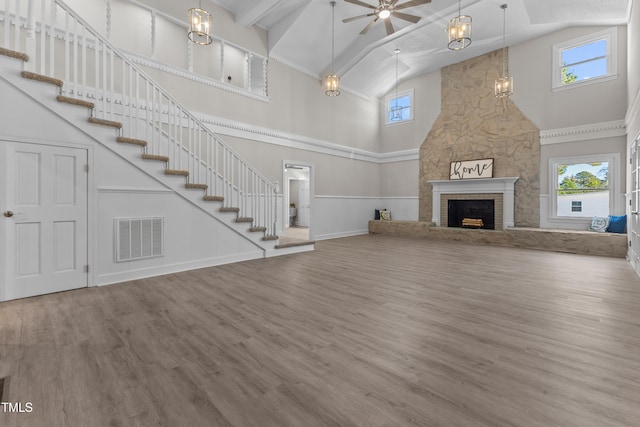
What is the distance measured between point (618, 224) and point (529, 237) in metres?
1.59

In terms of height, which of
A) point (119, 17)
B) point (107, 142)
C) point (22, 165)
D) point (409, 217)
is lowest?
point (409, 217)

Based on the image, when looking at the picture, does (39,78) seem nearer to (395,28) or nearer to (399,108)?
(395,28)

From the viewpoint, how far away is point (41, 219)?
3432mm

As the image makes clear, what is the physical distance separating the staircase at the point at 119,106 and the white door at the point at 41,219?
58 cm

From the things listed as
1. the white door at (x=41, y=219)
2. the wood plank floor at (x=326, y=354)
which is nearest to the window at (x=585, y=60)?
the wood plank floor at (x=326, y=354)

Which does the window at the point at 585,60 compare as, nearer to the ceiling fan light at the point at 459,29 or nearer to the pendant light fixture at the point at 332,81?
the ceiling fan light at the point at 459,29

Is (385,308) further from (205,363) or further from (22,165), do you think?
(22,165)

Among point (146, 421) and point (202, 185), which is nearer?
point (146, 421)

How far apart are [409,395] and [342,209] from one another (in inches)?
313

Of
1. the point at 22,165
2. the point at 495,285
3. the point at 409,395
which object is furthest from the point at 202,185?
the point at 495,285

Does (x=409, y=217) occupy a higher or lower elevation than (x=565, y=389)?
higher

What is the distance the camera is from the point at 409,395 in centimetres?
162

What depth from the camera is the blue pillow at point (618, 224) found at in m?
6.23

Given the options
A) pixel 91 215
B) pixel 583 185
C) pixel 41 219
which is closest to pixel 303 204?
pixel 583 185
